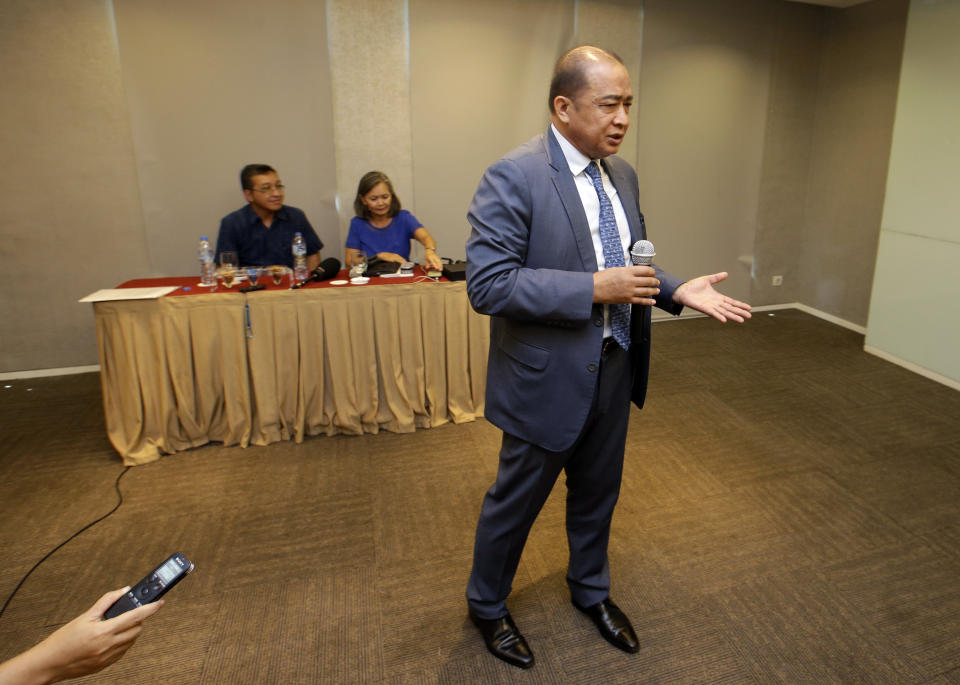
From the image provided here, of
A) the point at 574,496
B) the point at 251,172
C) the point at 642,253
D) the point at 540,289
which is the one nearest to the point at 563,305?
the point at 540,289

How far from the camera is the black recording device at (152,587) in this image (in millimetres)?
1070

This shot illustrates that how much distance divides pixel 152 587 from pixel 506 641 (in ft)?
3.93

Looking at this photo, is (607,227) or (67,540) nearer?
(607,227)

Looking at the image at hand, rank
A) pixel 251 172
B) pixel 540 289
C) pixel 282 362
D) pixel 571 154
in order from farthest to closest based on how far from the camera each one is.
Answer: pixel 251 172
pixel 282 362
pixel 571 154
pixel 540 289

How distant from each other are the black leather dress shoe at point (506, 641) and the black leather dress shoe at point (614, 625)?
0.26 meters

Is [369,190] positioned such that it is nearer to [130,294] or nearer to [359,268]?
[359,268]

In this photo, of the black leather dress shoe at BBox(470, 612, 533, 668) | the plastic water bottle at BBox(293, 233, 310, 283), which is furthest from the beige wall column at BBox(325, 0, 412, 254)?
the black leather dress shoe at BBox(470, 612, 533, 668)

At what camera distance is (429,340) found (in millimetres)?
3463

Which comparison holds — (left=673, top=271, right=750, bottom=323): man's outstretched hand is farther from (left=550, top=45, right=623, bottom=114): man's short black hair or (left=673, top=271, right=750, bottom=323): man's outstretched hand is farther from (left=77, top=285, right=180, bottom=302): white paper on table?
(left=77, top=285, right=180, bottom=302): white paper on table

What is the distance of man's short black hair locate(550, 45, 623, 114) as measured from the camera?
152cm

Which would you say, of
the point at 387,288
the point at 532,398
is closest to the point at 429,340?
the point at 387,288

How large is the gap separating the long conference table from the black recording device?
2225 mm

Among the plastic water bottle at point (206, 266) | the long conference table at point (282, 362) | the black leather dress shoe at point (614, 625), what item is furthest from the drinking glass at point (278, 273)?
the black leather dress shoe at point (614, 625)

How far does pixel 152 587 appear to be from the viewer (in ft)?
3.60
